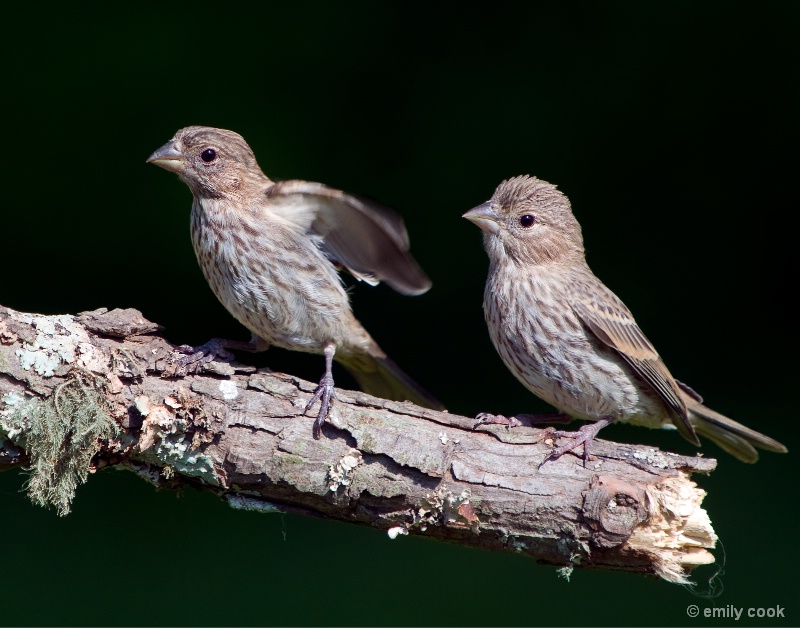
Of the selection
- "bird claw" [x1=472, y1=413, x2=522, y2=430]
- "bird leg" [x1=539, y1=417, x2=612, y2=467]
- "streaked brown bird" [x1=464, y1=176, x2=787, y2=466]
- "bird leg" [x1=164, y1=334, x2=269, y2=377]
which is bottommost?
"bird leg" [x1=164, y1=334, x2=269, y2=377]

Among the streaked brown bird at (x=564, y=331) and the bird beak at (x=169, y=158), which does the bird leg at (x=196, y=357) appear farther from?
the streaked brown bird at (x=564, y=331)

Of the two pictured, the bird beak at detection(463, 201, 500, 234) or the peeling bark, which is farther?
the bird beak at detection(463, 201, 500, 234)

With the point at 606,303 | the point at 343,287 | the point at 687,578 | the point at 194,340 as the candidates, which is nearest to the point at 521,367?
the point at 606,303

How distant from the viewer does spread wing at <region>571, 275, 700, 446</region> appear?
334cm

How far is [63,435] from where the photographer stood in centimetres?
274

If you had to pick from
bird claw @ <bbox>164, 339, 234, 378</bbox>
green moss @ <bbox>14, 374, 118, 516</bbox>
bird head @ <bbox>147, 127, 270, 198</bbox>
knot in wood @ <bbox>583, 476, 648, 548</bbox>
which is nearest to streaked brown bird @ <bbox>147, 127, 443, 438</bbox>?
bird head @ <bbox>147, 127, 270, 198</bbox>

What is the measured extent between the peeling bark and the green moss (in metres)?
0.01

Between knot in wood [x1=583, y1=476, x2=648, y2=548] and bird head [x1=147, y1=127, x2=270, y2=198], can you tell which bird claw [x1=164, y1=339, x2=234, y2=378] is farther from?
knot in wood [x1=583, y1=476, x2=648, y2=548]

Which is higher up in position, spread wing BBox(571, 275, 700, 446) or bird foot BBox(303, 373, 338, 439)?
spread wing BBox(571, 275, 700, 446)

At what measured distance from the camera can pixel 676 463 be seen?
8.95ft

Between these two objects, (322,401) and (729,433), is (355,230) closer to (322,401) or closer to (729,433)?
(322,401)

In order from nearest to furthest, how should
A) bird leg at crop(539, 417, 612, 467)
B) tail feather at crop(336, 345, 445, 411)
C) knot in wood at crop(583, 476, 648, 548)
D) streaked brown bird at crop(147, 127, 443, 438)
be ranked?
1. knot in wood at crop(583, 476, 648, 548)
2. bird leg at crop(539, 417, 612, 467)
3. streaked brown bird at crop(147, 127, 443, 438)
4. tail feather at crop(336, 345, 445, 411)

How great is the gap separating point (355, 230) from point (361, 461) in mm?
1008

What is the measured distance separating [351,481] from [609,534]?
2.46ft
